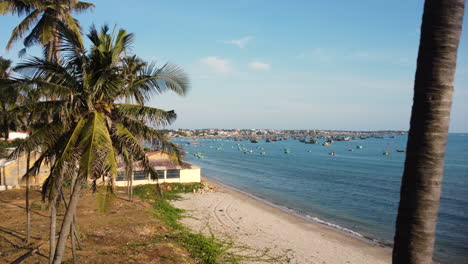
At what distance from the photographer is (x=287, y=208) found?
34.8 metres

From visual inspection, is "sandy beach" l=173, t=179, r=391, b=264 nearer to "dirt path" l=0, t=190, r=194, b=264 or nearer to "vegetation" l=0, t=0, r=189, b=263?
"dirt path" l=0, t=190, r=194, b=264

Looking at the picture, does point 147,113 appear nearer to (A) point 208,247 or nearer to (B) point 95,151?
(B) point 95,151

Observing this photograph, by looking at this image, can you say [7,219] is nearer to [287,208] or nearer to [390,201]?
[287,208]

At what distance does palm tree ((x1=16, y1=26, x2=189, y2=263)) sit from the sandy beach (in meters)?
12.0

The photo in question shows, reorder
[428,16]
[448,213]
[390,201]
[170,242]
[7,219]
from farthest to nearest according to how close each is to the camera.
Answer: [390,201]
[448,213]
[7,219]
[170,242]
[428,16]

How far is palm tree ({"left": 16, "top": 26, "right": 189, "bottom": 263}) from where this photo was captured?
7.65 meters

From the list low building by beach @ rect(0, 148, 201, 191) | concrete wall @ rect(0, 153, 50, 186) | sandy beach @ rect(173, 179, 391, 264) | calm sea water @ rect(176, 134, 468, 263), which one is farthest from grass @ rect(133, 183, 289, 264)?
calm sea water @ rect(176, 134, 468, 263)

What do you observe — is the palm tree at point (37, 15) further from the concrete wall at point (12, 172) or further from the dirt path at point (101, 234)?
the concrete wall at point (12, 172)

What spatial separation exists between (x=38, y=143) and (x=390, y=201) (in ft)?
131

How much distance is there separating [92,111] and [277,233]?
18.2 m

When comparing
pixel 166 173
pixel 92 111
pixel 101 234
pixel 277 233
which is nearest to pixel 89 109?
pixel 92 111

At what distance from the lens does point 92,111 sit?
8211mm

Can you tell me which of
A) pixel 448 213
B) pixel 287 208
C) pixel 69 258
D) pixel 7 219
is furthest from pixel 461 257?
pixel 7 219

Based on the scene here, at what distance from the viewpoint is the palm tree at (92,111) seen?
7648 mm
